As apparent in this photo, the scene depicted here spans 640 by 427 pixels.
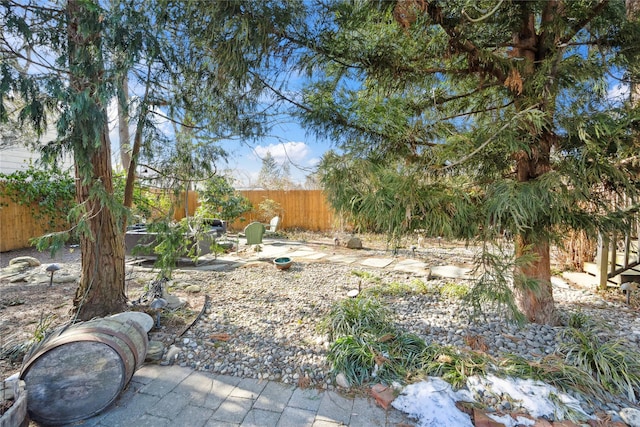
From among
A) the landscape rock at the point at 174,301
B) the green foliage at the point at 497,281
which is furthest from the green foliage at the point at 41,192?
the green foliage at the point at 497,281

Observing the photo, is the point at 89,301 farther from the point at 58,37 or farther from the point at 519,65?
the point at 519,65

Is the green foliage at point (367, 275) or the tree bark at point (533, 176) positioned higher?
the tree bark at point (533, 176)

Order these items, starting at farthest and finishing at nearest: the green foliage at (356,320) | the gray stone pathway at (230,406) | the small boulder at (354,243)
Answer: the small boulder at (354,243) < the green foliage at (356,320) < the gray stone pathway at (230,406)

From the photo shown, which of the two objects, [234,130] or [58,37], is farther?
[234,130]

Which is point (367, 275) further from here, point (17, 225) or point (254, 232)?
point (17, 225)

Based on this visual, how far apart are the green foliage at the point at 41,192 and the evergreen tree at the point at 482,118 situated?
7.89 meters

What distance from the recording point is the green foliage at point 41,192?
700 centimetres

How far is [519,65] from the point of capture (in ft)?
6.81

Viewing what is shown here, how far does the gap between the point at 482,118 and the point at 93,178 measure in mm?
3557

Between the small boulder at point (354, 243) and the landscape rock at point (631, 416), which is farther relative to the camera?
the small boulder at point (354, 243)

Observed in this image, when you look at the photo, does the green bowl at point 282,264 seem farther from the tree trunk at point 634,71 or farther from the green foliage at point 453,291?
the tree trunk at point 634,71

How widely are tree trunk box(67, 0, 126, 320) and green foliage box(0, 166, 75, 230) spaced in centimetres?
576

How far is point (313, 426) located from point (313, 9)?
9.52 ft

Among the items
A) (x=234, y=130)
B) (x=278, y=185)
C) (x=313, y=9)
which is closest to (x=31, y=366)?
(x=234, y=130)
